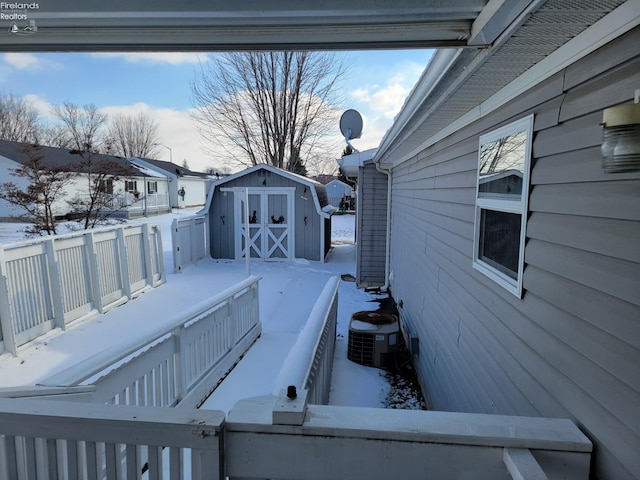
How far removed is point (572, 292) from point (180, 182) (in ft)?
110

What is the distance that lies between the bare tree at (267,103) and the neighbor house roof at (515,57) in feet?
53.3

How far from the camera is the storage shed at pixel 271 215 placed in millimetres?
11352

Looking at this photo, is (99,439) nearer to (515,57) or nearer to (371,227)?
(515,57)

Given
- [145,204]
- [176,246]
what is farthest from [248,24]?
[145,204]

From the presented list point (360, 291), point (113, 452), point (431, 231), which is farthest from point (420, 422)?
point (360, 291)

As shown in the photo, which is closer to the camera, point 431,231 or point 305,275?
point 431,231

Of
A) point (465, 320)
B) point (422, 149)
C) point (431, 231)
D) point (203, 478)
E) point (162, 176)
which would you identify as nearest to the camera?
point (203, 478)

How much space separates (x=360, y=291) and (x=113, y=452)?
25.8 feet

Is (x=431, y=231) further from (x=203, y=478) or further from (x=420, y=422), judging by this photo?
(x=203, y=478)

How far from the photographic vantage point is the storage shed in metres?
11.4

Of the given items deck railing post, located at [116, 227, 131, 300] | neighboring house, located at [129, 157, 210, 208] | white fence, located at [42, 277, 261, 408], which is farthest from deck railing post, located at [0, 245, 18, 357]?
neighboring house, located at [129, 157, 210, 208]

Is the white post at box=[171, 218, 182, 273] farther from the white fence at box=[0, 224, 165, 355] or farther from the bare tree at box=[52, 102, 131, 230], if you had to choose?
the bare tree at box=[52, 102, 131, 230]

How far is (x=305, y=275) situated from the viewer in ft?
32.2

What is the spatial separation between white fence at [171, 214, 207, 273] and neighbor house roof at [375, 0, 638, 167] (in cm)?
781
